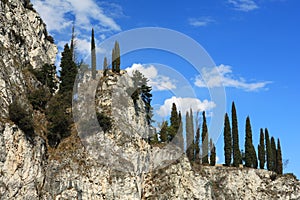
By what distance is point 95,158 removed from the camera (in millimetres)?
49438

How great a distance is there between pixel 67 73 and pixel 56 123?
14.4 metres

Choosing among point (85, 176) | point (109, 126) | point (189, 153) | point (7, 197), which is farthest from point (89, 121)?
point (189, 153)

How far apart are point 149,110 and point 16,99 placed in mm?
24008

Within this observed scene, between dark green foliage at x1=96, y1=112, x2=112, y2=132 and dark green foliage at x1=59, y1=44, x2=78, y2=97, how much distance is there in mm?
6510

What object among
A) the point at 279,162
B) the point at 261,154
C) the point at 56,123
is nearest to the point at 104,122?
the point at 56,123

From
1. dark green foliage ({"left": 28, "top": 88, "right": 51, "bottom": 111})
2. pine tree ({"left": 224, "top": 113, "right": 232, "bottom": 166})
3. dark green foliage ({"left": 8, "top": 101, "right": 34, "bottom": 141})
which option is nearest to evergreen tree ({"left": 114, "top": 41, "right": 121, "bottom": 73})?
dark green foliage ({"left": 28, "top": 88, "right": 51, "bottom": 111})

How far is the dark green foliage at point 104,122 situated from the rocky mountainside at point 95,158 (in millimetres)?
627

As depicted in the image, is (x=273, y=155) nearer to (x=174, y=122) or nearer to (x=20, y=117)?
(x=174, y=122)

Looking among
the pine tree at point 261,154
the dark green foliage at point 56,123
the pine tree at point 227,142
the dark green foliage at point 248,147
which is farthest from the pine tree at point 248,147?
the dark green foliage at point 56,123

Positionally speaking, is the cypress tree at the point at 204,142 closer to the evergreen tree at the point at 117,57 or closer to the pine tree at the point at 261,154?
the pine tree at the point at 261,154

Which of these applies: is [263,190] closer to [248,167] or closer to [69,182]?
[248,167]

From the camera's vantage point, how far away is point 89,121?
52.9 m

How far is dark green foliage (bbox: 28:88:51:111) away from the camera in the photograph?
51750mm

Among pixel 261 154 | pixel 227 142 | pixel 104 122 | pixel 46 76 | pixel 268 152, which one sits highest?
pixel 46 76
